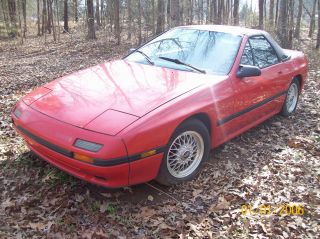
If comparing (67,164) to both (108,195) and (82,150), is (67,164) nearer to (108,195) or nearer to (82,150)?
(82,150)

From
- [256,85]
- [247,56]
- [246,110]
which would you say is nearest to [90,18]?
[247,56]

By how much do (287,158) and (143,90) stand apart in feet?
7.48

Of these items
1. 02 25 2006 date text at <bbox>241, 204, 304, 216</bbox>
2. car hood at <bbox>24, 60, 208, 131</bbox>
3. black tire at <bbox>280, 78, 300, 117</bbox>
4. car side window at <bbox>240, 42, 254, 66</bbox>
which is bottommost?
02 25 2006 date text at <bbox>241, 204, 304, 216</bbox>

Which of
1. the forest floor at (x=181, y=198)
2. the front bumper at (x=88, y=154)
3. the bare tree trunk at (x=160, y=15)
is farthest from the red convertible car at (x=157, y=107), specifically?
the bare tree trunk at (x=160, y=15)

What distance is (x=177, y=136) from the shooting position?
3514 millimetres

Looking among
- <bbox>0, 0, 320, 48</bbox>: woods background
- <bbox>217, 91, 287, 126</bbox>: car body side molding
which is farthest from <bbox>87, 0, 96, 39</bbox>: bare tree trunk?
<bbox>217, 91, 287, 126</bbox>: car body side molding

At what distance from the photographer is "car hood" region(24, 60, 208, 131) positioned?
331 cm

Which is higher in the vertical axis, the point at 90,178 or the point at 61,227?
the point at 90,178

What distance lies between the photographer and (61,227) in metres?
3.11

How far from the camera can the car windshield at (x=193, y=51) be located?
172 inches

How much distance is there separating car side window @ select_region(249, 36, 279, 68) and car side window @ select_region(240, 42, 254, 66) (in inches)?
5.1

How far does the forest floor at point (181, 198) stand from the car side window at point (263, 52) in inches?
44.9

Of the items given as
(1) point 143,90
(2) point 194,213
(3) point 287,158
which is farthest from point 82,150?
(3) point 287,158

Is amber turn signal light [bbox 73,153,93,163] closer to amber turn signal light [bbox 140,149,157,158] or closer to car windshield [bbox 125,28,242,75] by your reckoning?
amber turn signal light [bbox 140,149,157,158]
